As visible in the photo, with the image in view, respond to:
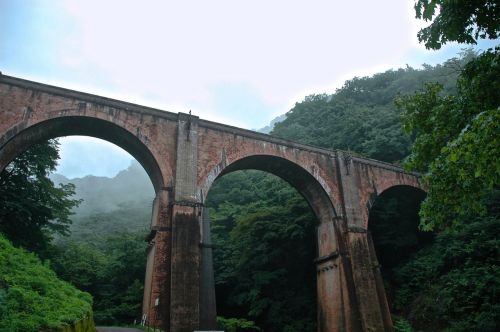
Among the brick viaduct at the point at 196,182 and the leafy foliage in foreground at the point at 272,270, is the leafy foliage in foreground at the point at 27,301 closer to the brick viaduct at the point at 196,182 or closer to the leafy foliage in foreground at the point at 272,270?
the brick viaduct at the point at 196,182

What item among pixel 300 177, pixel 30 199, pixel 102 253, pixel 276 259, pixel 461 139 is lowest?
pixel 461 139

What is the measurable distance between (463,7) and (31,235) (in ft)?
48.3

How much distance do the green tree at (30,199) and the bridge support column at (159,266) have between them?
511cm

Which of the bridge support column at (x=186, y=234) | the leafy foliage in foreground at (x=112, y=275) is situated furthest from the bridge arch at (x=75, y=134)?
the leafy foliage in foreground at (x=112, y=275)

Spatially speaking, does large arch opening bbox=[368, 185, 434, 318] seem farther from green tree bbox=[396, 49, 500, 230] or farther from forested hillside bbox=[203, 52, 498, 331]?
green tree bbox=[396, 49, 500, 230]

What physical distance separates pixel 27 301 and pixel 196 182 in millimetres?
6968

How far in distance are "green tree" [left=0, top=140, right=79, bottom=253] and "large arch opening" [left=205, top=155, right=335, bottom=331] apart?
21.5ft

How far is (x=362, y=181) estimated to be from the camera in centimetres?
1625

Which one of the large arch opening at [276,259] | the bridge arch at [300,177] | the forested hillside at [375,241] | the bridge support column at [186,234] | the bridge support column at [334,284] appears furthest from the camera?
the large arch opening at [276,259]

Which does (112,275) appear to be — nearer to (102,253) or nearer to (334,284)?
(102,253)

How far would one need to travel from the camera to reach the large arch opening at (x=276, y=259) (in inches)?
613

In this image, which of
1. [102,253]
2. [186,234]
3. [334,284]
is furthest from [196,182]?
[102,253]

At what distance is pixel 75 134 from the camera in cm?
1234

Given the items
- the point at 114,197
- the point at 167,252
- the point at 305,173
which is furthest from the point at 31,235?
the point at 114,197
